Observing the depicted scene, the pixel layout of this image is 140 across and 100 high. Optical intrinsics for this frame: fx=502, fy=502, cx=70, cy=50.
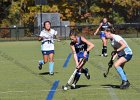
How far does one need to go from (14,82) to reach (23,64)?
641 centimetres

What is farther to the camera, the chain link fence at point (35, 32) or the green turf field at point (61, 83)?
→ the chain link fence at point (35, 32)

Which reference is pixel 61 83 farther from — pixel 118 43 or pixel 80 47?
pixel 118 43

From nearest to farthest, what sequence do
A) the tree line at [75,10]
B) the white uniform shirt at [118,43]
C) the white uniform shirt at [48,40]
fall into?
the white uniform shirt at [118,43] < the white uniform shirt at [48,40] < the tree line at [75,10]

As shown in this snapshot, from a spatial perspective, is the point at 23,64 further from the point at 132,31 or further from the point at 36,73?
the point at 132,31

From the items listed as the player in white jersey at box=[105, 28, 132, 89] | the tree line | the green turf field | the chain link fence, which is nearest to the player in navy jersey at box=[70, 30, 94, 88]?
the player in white jersey at box=[105, 28, 132, 89]

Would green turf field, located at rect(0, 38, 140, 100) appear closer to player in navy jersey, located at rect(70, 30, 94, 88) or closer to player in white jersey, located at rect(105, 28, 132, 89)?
player in white jersey, located at rect(105, 28, 132, 89)

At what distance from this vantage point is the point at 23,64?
22.0 m

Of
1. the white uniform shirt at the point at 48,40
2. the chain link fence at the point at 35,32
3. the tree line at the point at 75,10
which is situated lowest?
the chain link fence at the point at 35,32

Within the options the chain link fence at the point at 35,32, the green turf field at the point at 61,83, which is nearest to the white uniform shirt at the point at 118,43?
the green turf field at the point at 61,83

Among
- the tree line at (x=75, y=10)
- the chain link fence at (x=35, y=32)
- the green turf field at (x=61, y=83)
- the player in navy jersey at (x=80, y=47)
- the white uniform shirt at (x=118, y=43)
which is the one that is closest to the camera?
the green turf field at (x=61, y=83)

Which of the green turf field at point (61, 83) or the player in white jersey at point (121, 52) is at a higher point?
the player in white jersey at point (121, 52)

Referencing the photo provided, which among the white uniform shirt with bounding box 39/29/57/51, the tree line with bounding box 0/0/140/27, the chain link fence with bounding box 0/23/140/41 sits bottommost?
the chain link fence with bounding box 0/23/140/41

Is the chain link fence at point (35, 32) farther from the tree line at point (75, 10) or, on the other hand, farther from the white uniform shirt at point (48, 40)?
the white uniform shirt at point (48, 40)

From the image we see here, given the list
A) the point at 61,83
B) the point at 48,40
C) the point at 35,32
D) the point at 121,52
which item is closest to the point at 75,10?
the point at 35,32
